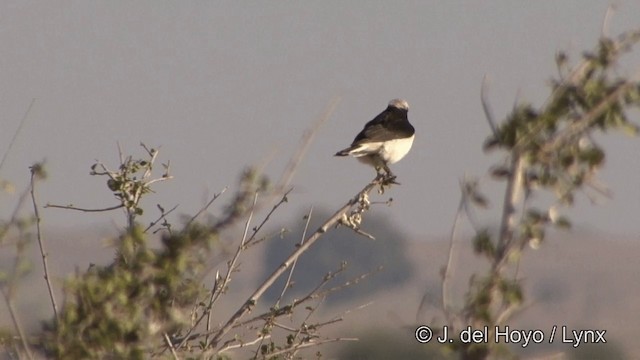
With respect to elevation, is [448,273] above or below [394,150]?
below

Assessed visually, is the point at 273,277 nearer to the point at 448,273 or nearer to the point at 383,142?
the point at 448,273

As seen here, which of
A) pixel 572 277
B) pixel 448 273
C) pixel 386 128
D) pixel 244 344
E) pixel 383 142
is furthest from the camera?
pixel 572 277

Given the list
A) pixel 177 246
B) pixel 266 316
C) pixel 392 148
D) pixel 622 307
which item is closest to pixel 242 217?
pixel 177 246

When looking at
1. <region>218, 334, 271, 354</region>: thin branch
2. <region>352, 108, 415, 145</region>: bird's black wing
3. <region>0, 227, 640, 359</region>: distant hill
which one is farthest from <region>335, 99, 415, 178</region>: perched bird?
<region>0, 227, 640, 359</region>: distant hill

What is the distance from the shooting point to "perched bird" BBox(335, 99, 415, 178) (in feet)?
45.2

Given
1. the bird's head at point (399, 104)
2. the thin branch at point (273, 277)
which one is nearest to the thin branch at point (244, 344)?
the thin branch at point (273, 277)

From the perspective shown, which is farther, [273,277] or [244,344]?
[244,344]

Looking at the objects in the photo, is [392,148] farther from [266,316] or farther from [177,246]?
[177,246]

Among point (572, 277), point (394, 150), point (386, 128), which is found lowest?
point (394, 150)

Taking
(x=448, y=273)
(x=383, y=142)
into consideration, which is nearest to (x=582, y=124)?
(x=448, y=273)

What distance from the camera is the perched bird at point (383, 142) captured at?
1377 centimetres

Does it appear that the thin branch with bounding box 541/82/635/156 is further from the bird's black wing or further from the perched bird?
the bird's black wing

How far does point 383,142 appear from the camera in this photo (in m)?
14.0

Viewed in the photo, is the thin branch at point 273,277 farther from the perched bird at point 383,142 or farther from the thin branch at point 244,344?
the perched bird at point 383,142
